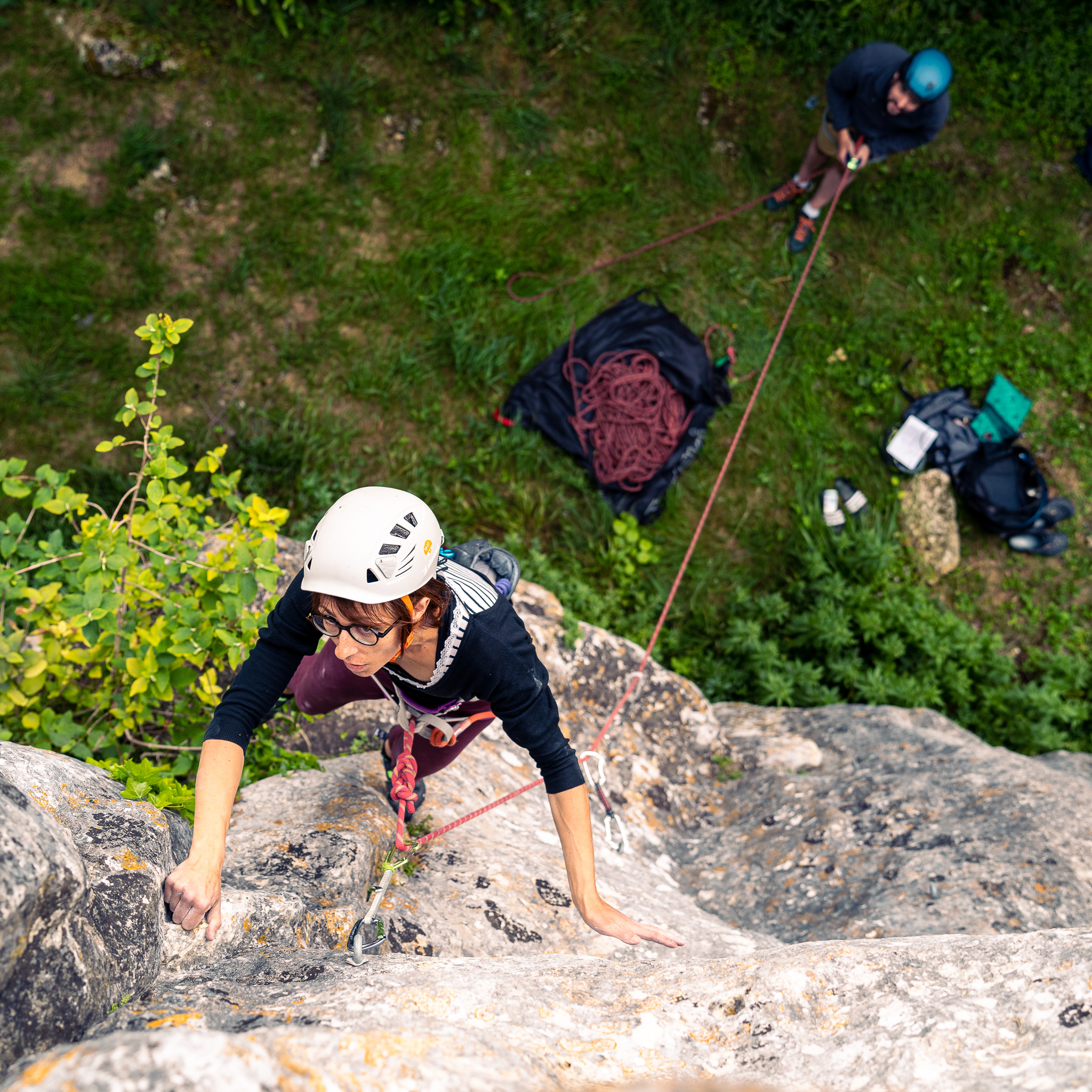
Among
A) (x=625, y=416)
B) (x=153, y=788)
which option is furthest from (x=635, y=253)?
(x=153, y=788)

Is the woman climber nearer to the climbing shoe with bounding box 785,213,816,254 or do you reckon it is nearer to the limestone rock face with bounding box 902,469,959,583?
the limestone rock face with bounding box 902,469,959,583

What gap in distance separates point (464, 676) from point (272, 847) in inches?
35.5

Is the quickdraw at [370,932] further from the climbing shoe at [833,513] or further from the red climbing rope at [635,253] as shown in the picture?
the red climbing rope at [635,253]

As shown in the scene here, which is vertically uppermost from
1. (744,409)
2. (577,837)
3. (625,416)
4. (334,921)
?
(744,409)

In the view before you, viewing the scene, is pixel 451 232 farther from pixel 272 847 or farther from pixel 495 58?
pixel 272 847

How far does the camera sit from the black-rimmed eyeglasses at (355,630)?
1.86 m

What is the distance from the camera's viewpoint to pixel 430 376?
5.17 meters

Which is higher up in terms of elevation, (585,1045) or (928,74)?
(928,74)

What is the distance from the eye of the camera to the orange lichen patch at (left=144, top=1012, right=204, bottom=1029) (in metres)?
1.40

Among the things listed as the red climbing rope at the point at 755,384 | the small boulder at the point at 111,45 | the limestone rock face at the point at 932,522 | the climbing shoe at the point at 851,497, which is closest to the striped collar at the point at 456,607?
the red climbing rope at the point at 755,384

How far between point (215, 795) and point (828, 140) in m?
5.57

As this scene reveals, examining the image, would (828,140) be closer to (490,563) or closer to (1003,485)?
(1003,485)

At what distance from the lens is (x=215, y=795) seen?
1819mm

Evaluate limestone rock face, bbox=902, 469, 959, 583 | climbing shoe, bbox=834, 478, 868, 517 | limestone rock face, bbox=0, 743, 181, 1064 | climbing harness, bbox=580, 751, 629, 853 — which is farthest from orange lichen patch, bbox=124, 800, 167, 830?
limestone rock face, bbox=902, 469, 959, 583
